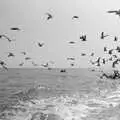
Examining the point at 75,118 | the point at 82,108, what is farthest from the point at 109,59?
the point at 75,118

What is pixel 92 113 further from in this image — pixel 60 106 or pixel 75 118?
pixel 60 106

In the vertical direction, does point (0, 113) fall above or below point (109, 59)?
below

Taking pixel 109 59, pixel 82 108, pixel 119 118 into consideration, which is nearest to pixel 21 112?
pixel 82 108

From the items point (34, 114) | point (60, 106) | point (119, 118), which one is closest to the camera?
point (119, 118)

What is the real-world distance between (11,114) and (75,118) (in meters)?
5.61

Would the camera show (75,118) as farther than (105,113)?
No

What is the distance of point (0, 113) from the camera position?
2641 cm

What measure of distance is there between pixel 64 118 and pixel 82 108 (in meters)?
5.27

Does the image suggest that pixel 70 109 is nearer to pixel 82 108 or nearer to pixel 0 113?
pixel 82 108

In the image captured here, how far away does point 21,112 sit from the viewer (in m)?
26.7

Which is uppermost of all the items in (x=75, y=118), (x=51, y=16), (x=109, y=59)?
(x=51, y=16)

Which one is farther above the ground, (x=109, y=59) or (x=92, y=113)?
(x=109, y=59)

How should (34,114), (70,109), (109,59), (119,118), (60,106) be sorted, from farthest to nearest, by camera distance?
(109,59) < (60,106) < (70,109) < (34,114) < (119,118)

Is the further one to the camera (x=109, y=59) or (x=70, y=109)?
(x=109, y=59)
